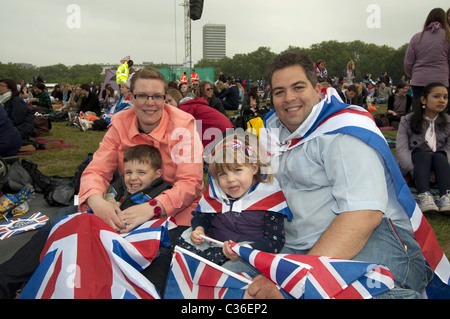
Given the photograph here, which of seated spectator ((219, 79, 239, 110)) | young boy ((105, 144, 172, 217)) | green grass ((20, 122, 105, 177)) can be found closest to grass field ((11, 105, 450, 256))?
green grass ((20, 122, 105, 177))

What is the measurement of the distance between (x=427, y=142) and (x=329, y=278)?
3541mm

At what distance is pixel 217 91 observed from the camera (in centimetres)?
1606

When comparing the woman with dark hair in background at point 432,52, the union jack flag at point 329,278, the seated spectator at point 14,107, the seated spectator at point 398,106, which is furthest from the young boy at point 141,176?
the seated spectator at point 398,106

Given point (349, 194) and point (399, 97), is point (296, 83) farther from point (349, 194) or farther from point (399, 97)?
point (399, 97)

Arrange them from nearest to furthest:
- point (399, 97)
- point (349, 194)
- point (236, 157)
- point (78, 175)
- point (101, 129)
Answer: point (349, 194)
point (236, 157)
point (78, 175)
point (399, 97)
point (101, 129)

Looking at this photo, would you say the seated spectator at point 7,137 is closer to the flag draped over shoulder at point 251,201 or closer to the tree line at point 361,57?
the flag draped over shoulder at point 251,201

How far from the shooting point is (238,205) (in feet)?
7.57

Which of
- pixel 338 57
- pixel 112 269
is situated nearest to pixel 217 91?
pixel 112 269

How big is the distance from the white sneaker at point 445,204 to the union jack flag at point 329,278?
280 centimetres

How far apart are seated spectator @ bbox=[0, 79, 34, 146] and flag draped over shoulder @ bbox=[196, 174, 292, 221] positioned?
7.27 m

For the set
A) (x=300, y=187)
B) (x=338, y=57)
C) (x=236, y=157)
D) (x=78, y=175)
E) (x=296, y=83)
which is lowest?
(x=78, y=175)

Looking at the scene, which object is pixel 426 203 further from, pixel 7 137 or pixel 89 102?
pixel 89 102

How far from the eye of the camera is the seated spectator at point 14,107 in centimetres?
796

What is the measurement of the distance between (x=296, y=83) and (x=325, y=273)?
1.13 metres
